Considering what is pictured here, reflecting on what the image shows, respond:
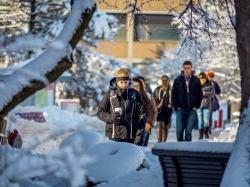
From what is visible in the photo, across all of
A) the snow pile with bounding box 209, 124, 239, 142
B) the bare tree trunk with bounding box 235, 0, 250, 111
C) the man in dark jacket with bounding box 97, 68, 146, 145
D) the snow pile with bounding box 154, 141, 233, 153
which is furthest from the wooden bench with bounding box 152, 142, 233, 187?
the snow pile with bounding box 209, 124, 239, 142

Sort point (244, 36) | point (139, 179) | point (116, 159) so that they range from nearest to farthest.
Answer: point (244, 36)
point (139, 179)
point (116, 159)

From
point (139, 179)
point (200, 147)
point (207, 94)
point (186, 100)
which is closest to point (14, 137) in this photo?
point (139, 179)

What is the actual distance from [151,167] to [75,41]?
5483mm

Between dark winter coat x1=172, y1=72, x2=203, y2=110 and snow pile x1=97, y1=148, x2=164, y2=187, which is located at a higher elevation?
dark winter coat x1=172, y1=72, x2=203, y2=110

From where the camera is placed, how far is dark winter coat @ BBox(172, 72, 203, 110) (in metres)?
14.9

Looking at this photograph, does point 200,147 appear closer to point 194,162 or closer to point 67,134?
point 194,162

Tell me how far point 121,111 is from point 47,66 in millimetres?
6789

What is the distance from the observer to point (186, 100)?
587 inches

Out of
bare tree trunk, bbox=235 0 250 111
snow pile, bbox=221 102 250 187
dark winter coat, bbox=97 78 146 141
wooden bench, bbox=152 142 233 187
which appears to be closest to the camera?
snow pile, bbox=221 102 250 187

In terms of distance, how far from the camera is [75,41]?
4.34 metres

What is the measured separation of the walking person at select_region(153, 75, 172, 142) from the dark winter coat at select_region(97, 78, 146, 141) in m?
5.55

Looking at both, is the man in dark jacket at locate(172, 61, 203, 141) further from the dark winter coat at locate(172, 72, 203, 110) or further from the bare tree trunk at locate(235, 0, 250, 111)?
the bare tree trunk at locate(235, 0, 250, 111)

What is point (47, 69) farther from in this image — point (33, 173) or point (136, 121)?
point (136, 121)

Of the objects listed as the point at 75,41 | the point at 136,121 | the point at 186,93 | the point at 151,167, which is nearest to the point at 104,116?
the point at 136,121
